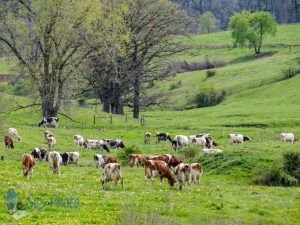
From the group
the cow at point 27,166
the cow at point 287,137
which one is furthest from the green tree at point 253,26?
the cow at point 27,166

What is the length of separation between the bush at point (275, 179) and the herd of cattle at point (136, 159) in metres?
4.44

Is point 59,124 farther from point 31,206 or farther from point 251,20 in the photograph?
point 251,20

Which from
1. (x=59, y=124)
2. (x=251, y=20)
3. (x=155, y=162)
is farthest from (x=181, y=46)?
(x=251, y=20)

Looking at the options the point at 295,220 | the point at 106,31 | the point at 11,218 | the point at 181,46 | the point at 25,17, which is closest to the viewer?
the point at 11,218

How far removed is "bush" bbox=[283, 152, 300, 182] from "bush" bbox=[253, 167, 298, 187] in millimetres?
516

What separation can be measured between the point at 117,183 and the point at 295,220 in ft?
28.8

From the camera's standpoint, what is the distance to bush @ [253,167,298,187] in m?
30.8

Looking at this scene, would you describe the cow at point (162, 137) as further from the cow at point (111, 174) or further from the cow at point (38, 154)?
the cow at point (111, 174)

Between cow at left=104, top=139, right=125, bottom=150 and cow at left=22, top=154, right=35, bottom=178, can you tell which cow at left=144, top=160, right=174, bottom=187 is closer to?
cow at left=22, top=154, right=35, bottom=178

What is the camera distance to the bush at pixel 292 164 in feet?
103

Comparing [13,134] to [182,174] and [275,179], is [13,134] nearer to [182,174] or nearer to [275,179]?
[182,174]

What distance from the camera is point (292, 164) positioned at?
31.4m

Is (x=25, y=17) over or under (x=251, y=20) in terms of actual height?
under

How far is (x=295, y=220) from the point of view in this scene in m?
21.7
